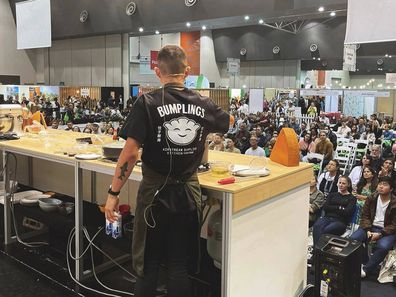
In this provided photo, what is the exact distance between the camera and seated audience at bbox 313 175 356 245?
14.7 ft

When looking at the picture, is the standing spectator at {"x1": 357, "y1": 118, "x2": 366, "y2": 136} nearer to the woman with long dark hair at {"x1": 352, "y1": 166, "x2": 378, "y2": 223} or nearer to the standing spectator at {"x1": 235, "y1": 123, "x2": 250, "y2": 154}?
the standing spectator at {"x1": 235, "y1": 123, "x2": 250, "y2": 154}

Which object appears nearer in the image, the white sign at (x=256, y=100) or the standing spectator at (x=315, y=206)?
the standing spectator at (x=315, y=206)

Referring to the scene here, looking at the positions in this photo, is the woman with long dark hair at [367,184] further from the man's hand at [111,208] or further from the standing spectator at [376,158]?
the man's hand at [111,208]

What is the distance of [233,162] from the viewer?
2875 millimetres

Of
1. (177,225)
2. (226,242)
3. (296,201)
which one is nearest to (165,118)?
(177,225)

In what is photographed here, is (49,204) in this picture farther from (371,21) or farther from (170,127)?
(371,21)

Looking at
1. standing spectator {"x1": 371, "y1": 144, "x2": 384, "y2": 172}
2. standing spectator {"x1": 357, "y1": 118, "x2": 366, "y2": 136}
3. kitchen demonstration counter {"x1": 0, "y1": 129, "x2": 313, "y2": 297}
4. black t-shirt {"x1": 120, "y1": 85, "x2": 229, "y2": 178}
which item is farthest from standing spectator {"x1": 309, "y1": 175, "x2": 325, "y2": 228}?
standing spectator {"x1": 357, "y1": 118, "x2": 366, "y2": 136}

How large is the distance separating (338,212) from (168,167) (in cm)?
313

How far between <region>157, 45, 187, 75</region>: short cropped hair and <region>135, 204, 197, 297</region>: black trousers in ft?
2.18

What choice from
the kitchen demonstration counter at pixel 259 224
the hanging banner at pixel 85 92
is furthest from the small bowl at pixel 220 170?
the hanging banner at pixel 85 92

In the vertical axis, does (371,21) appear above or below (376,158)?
above

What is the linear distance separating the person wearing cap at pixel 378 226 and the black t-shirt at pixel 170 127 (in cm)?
261

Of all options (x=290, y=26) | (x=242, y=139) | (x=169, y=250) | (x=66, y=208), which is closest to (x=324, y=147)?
(x=242, y=139)

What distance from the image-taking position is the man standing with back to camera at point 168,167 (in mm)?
2014
